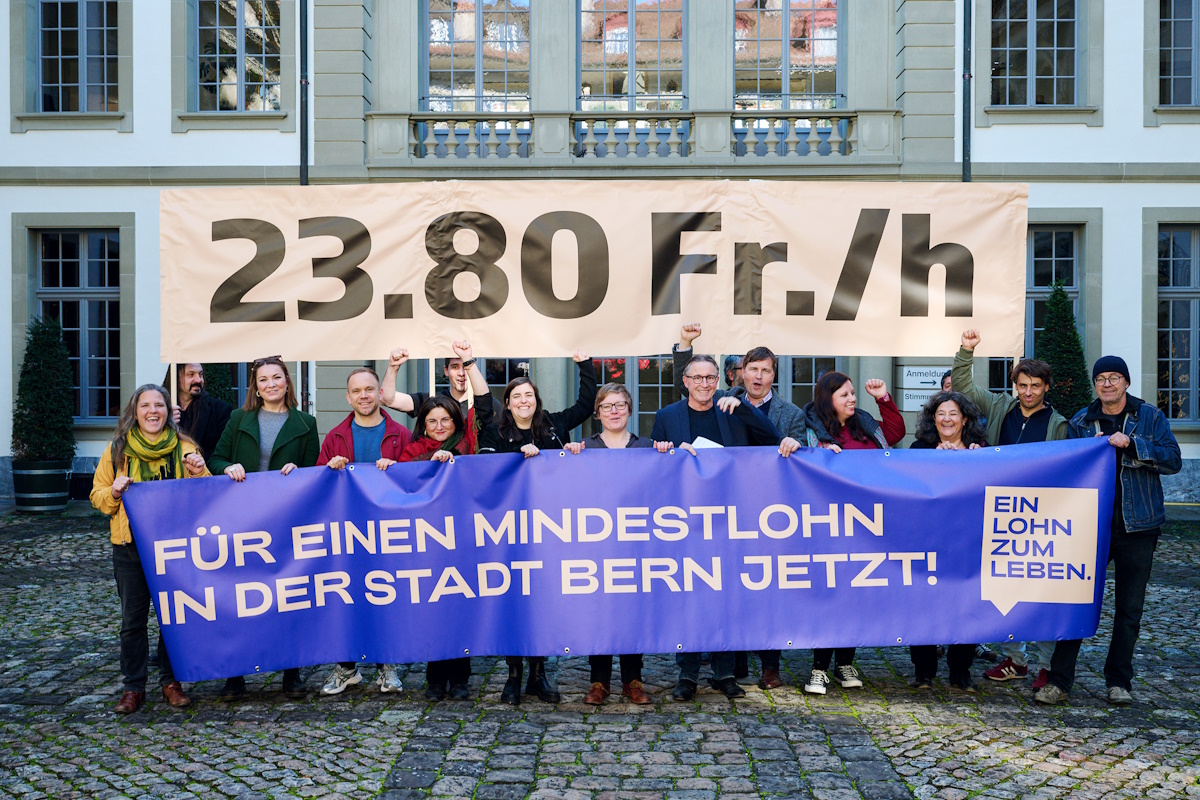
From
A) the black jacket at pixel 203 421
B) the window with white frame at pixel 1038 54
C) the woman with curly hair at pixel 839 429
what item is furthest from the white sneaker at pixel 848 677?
the window with white frame at pixel 1038 54

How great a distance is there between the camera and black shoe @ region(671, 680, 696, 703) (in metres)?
5.64

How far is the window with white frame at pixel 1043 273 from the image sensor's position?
615 inches

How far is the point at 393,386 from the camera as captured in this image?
6066 mm

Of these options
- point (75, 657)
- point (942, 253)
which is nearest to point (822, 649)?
point (942, 253)

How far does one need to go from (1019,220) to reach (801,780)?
137 inches

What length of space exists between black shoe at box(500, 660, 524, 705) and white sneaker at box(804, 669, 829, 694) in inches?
62.3

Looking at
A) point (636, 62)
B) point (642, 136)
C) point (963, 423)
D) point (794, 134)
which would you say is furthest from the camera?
point (636, 62)

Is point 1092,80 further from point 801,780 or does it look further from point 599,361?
point 801,780

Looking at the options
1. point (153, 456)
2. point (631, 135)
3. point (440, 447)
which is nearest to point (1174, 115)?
point (631, 135)

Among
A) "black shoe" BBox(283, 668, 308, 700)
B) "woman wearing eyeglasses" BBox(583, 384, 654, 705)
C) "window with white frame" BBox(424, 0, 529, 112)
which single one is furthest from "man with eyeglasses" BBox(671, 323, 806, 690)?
"window with white frame" BBox(424, 0, 529, 112)

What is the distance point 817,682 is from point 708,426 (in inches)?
60.0

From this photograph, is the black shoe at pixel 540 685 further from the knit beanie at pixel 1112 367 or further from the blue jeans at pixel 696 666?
the knit beanie at pixel 1112 367

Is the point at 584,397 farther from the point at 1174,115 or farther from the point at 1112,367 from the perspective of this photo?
the point at 1174,115

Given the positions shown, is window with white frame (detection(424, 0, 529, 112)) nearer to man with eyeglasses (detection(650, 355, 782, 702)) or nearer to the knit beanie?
man with eyeglasses (detection(650, 355, 782, 702))
